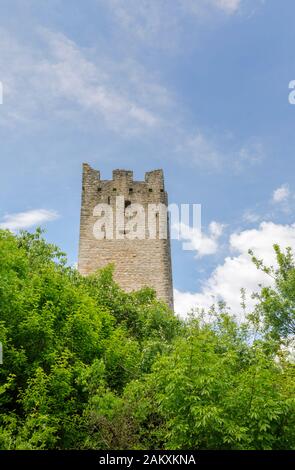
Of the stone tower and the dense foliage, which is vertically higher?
the stone tower

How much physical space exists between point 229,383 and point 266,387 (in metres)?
0.73

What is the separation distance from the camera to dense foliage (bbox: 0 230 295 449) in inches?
403

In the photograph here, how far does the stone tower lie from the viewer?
92.3ft

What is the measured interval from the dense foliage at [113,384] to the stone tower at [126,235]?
831 centimetres

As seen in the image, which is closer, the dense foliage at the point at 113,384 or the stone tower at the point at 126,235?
the dense foliage at the point at 113,384

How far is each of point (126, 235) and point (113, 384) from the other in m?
13.9

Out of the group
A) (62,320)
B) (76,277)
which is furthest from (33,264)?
(62,320)

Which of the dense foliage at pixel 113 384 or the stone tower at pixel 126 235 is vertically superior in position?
the stone tower at pixel 126 235

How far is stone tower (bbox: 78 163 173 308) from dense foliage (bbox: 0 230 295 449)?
8308 millimetres

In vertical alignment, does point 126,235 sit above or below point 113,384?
above

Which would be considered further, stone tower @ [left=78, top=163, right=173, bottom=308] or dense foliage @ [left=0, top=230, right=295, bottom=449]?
stone tower @ [left=78, top=163, right=173, bottom=308]

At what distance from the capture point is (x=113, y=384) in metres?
15.7

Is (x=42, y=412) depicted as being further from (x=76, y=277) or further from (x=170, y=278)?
(x=170, y=278)

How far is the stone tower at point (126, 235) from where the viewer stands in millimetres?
28141
